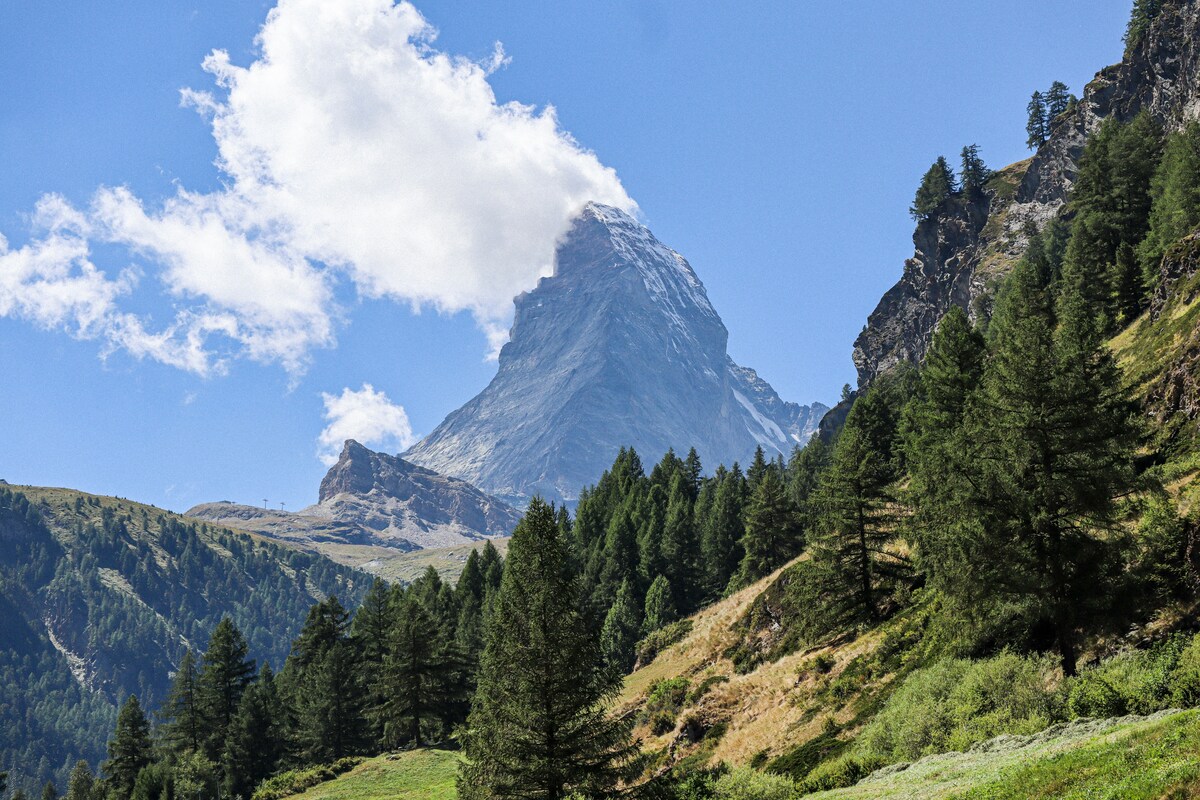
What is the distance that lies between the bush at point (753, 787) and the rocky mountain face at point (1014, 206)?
107 metres

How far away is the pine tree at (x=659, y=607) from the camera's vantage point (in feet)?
240

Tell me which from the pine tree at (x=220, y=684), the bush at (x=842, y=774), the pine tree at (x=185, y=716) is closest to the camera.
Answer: the bush at (x=842, y=774)

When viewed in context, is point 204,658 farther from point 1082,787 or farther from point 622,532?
point 1082,787

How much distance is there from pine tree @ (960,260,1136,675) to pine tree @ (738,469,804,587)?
132 ft

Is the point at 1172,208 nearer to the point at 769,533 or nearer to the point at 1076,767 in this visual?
the point at 769,533

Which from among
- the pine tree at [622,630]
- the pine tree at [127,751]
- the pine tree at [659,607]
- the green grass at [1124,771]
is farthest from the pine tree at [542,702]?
the pine tree at [127,751]

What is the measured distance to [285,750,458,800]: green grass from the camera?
136ft

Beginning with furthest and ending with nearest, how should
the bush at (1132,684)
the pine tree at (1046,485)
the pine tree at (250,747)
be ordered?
the pine tree at (250,747) → the pine tree at (1046,485) → the bush at (1132,684)

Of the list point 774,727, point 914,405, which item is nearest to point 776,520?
point 914,405

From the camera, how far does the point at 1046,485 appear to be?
2388cm

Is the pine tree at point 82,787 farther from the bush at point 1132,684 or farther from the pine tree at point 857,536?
the bush at point 1132,684

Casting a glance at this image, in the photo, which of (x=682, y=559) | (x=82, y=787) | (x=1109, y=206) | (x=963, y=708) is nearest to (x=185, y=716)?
(x=82, y=787)

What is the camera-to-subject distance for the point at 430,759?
5128 cm

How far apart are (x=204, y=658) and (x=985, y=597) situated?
69525 millimetres
